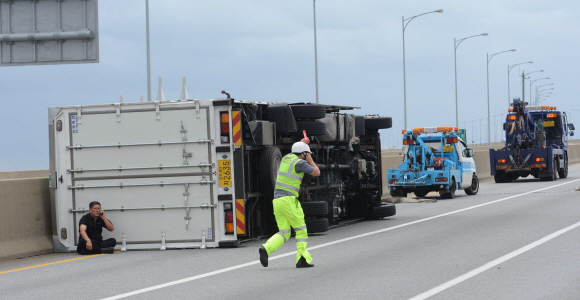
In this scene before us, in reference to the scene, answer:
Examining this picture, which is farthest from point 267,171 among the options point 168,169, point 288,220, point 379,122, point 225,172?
point 379,122

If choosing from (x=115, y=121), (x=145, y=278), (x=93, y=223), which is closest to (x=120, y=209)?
(x=93, y=223)

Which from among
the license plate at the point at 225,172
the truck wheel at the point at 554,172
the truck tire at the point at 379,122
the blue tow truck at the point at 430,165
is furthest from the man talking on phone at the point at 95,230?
the truck wheel at the point at 554,172

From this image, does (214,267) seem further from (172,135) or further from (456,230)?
(456,230)

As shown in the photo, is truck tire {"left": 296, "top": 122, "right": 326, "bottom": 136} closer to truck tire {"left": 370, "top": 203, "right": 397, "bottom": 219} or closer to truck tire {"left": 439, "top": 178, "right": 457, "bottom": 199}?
truck tire {"left": 370, "top": 203, "right": 397, "bottom": 219}

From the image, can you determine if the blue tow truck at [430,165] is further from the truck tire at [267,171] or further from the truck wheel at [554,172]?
the truck tire at [267,171]

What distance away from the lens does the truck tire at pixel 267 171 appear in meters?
14.1

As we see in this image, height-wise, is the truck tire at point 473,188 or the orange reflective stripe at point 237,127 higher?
the orange reflective stripe at point 237,127

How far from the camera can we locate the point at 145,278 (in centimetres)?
1032

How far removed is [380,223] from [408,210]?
3693mm

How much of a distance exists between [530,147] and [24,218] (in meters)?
24.5

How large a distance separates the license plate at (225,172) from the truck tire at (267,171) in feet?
2.92

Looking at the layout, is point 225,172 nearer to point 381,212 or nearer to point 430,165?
point 381,212

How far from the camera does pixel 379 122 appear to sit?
1880 cm

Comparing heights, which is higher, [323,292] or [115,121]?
[115,121]
